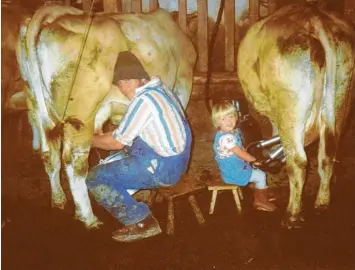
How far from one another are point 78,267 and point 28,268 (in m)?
0.28

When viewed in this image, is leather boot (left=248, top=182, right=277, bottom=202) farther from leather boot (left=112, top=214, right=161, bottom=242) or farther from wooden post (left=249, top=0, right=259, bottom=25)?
wooden post (left=249, top=0, right=259, bottom=25)

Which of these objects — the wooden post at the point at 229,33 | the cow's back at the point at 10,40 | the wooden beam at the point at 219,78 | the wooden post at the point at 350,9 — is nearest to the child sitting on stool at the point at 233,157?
the wooden beam at the point at 219,78

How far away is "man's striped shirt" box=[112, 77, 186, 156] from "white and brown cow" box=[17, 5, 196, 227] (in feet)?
0.76

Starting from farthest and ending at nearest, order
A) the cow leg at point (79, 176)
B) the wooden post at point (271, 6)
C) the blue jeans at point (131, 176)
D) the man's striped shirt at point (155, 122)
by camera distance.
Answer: the wooden post at point (271, 6) < the cow leg at point (79, 176) < the blue jeans at point (131, 176) < the man's striped shirt at point (155, 122)

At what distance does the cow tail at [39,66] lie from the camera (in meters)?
2.72

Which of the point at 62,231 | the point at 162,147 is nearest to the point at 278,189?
the point at 162,147

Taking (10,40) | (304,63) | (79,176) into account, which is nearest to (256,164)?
(304,63)

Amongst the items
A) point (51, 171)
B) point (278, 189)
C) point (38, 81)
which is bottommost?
point (278, 189)

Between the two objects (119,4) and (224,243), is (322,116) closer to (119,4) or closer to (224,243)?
(224,243)

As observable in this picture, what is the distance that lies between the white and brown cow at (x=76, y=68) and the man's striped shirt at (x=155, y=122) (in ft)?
0.76

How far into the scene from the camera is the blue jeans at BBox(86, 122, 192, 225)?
2748mm

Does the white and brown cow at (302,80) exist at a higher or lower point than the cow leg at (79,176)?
higher

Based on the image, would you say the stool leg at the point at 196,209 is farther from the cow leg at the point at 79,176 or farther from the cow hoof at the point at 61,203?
the cow hoof at the point at 61,203

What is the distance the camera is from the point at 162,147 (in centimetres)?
272
